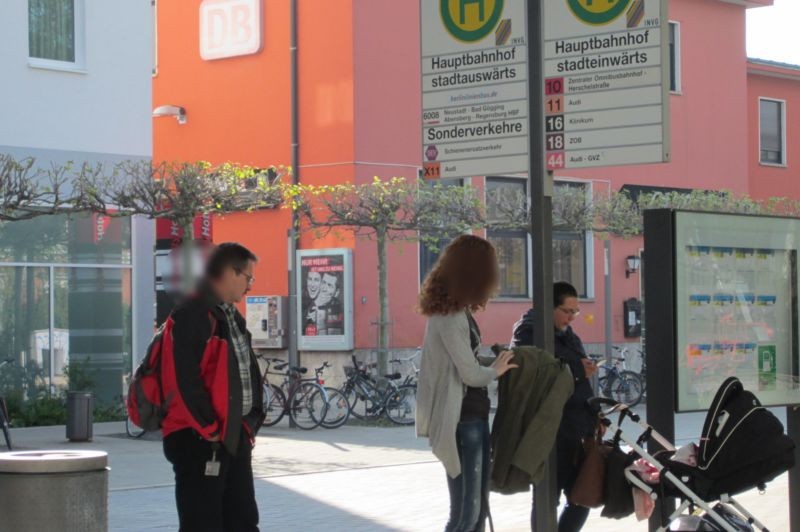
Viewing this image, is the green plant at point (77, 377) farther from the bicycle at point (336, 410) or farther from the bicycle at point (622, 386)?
the bicycle at point (622, 386)

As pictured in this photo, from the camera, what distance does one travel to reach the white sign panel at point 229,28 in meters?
25.9

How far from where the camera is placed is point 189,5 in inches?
1070

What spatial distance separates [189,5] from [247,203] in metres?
9.55

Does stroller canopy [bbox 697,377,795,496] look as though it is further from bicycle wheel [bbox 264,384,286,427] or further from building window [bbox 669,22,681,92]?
building window [bbox 669,22,681,92]

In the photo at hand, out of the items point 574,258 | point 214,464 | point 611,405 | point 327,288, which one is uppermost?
point 574,258

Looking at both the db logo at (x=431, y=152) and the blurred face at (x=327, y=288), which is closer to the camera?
the db logo at (x=431, y=152)

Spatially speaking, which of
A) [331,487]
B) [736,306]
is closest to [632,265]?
[331,487]

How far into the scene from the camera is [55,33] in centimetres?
2014

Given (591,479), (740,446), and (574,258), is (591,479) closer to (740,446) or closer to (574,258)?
(740,446)

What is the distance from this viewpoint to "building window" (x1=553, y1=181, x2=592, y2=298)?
28406mm

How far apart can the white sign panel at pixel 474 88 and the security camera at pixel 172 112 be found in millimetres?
20718

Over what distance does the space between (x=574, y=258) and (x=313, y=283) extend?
6.82m

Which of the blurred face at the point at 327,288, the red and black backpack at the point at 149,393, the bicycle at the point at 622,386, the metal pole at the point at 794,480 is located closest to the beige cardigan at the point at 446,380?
the red and black backpack at the point at 149,393

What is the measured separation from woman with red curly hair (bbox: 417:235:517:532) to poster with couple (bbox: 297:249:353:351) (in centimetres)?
1690
